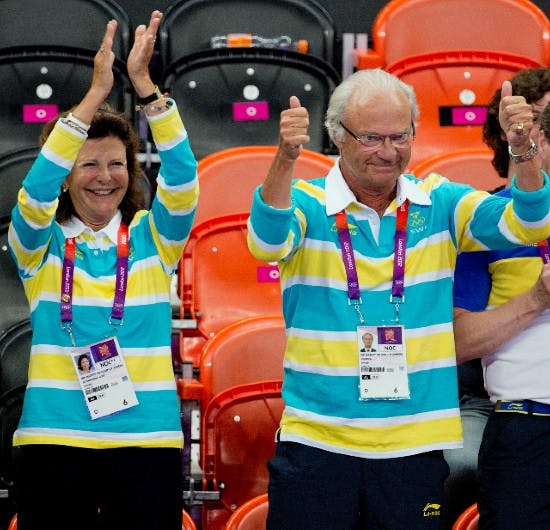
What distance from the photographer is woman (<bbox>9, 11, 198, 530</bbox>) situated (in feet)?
7.73

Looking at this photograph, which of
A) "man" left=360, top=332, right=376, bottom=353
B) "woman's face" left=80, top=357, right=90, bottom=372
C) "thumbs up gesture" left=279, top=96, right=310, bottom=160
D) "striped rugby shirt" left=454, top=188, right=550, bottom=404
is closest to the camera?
"thumbs up gesture" left=279, top=96, right=310, bottom=160

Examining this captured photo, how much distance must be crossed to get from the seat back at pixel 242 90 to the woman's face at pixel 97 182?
1608mm

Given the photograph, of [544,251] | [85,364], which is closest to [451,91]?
[544,251]

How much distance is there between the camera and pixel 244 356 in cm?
308

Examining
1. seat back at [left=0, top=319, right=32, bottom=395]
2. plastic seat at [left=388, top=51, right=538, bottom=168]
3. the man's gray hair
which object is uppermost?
plastic seat at [left=388, top=51, right=538, bottom=168]

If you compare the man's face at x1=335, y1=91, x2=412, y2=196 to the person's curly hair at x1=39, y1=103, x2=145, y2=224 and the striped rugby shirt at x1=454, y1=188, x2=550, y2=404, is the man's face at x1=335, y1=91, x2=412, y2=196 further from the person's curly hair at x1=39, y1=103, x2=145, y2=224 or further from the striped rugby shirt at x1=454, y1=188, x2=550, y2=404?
the person's curly hair at x1=39, y1=103, x2=145, y2=224

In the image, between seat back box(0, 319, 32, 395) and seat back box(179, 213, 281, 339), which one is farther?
seat back box(179, 213, 281, 339)

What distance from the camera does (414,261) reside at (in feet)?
7.36

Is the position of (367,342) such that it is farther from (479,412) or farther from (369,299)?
(479,412)

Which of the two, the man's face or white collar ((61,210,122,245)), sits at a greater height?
the man's face

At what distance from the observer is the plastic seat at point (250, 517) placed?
106 inches

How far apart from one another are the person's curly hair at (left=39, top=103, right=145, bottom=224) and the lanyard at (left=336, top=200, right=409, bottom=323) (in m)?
0.61

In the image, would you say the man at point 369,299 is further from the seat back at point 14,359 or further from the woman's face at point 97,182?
the seat back at point 14,359

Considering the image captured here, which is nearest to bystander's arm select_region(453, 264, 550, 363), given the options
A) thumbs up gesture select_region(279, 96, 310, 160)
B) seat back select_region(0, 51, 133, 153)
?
thumbs up gesture select_region(279, 96, 310, 160)
